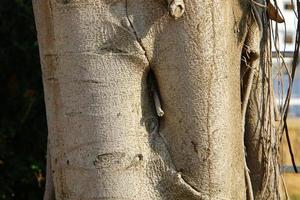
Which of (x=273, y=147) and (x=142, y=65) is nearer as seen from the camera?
(x=142, y=65)

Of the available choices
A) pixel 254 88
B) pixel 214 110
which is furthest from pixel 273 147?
pixel 214 110

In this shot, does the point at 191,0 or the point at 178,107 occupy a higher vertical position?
the point at 191,0

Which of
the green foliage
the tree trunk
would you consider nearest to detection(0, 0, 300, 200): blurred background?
the green foliage

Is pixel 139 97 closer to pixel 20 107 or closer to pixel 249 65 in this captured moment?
pixel 249 65

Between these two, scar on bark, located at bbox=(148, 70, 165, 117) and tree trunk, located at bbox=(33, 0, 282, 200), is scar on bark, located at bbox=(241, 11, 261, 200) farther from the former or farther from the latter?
scar on bark, located at bbox=(148, 70, 165, 117)

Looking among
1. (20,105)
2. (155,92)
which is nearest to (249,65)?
(155,92)

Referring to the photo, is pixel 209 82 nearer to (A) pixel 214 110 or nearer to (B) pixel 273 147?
(A) pixel 214 110

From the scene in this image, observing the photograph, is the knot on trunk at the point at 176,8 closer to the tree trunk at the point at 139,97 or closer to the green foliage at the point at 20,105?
the tree trunk at the point at 139,97

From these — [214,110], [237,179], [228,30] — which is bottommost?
[237,179]
